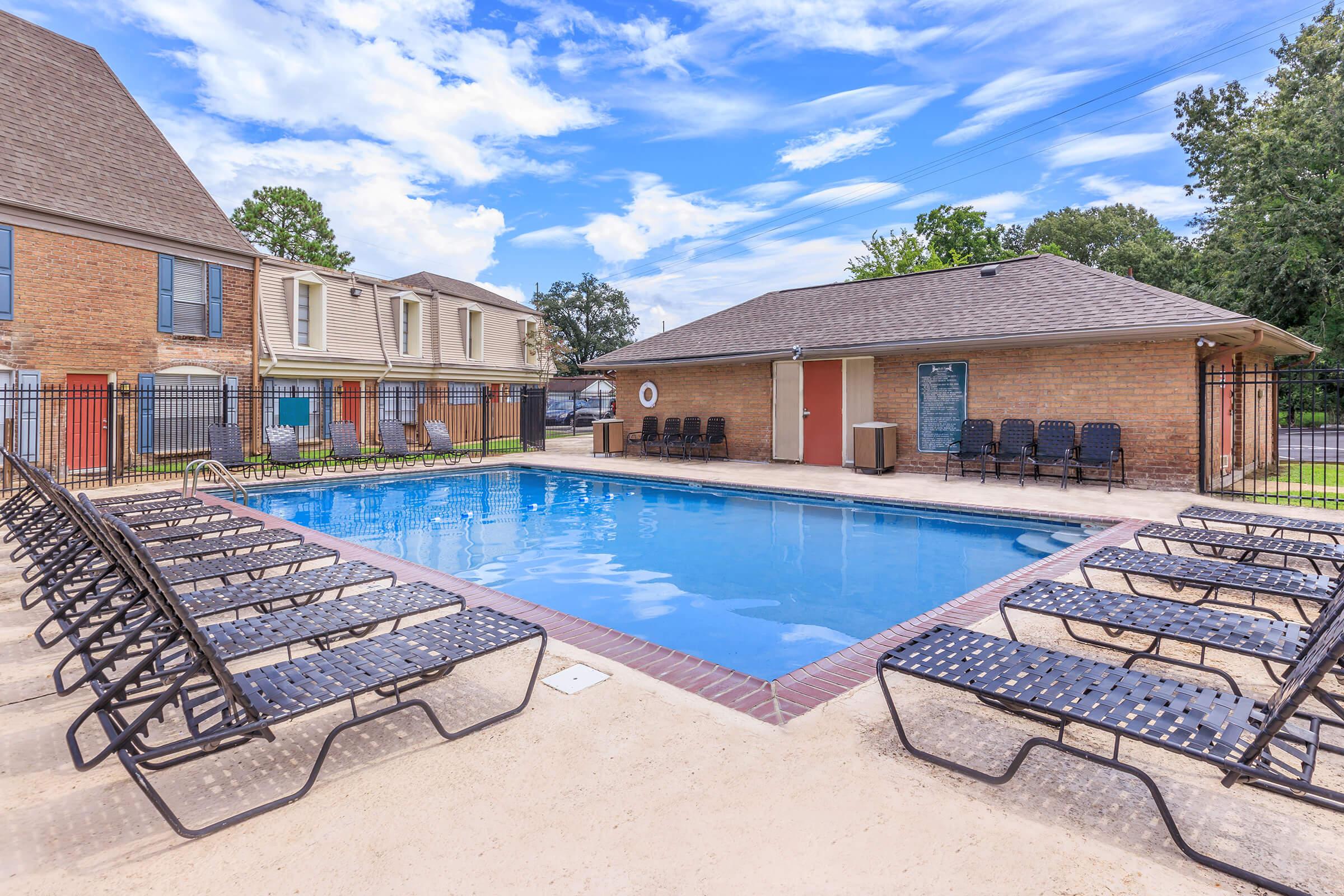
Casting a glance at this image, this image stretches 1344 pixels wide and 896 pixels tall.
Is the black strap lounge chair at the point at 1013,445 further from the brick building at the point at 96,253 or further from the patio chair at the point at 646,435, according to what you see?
the brick building at the point at 96,253

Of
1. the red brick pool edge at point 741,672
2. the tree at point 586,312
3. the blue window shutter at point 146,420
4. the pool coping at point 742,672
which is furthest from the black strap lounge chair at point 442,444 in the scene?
the tree at point 586,312

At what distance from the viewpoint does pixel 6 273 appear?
1242cm

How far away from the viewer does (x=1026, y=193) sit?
1535 inches

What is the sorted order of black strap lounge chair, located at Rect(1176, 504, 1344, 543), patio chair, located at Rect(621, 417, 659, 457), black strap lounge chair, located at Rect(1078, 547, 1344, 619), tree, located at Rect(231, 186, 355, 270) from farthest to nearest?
tree, located at Rect(231, 186, 355, 270) → patio chair, located at Rect(621, 417, 659, 457) → black strap lounge chair, located at Rect(1176, 504, 1344, 543) → black strap lounge chair, located at Rect(1078, 547, 1344, 619)

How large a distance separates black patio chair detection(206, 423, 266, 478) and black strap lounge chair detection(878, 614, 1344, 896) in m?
13.5

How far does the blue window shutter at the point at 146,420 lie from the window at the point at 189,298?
134 centimetres

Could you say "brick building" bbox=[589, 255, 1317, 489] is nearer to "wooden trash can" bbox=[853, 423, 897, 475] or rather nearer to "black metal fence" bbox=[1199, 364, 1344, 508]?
"black metal fence" bbox=[1199, 364, 1344, 508]

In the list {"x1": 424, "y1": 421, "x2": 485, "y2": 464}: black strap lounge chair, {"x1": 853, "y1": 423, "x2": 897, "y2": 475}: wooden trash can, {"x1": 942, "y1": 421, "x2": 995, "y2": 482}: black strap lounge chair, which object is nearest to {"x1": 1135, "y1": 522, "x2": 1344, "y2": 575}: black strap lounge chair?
{"x1": 942, "y1": 421, "x2": 995, "y2": 482}: black strap lounge chair

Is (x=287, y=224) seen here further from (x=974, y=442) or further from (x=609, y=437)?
(x=974, y=442)

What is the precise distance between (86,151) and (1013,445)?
66.3 ft

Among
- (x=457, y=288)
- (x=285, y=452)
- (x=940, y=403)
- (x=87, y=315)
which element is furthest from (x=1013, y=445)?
(x=457, y=288)

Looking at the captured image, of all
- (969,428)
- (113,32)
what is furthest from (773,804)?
(113,32)

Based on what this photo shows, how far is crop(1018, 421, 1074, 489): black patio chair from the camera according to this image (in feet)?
35.2

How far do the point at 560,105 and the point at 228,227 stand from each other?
9.02 meters
